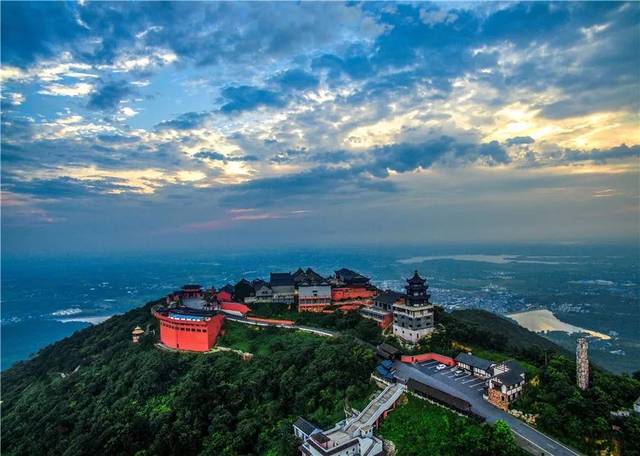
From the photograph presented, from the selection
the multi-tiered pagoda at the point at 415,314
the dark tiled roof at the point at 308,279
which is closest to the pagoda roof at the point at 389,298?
the multi-tiered pagoda at the point at 415,314

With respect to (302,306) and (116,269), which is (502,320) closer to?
(302,306)

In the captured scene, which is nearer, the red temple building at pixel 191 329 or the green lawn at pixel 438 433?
the green lawn at pixel 438 433

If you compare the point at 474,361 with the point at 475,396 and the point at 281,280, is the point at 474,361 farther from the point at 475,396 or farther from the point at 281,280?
the point at 281,280

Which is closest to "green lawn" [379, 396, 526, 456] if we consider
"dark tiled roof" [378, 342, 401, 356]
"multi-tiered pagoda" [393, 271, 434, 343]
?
"dark tiled roof" [378, 342, 401, 356]

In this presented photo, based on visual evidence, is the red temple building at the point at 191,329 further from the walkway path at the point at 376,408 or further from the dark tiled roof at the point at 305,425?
the walkway path at the point at 376,408

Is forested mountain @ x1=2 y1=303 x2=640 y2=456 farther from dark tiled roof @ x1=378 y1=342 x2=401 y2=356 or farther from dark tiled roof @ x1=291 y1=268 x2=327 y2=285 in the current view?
dark tiled roof @ x1=291 y1=268 x2=327 y2=285
